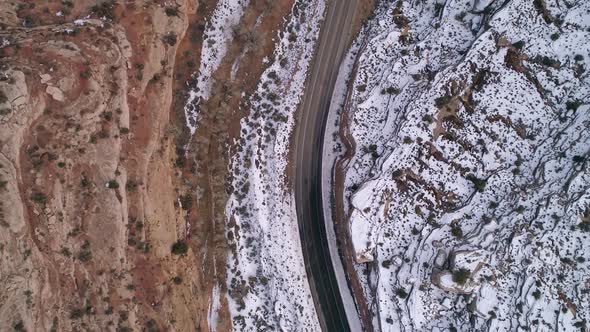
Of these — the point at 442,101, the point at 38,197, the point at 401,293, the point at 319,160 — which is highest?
the point at 442,101

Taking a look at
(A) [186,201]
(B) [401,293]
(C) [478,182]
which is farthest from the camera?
(C) [478,182]

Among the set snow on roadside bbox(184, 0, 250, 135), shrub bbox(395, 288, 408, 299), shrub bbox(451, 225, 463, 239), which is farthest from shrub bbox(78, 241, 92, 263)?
shrub bbox(451, 225, 463, 239)

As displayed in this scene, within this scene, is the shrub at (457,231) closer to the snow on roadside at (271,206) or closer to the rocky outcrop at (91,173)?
the snow on roadside at (271,206)

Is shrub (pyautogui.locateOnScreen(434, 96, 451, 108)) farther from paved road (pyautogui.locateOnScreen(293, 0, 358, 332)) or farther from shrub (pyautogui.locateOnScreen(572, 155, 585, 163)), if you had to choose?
shrub (pyautogui.locateOnScreen(572, 155, 585, 163))

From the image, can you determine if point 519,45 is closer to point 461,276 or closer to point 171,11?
point 461,276

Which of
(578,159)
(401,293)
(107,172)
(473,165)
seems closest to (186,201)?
(107,172)

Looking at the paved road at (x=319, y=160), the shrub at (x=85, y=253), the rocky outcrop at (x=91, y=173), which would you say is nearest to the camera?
the rocky outcrop at (x=91, y=173)

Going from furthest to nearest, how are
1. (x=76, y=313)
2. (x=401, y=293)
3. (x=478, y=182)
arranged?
(x=478, y=182), (x=401, y=293), (x=76, y=313)

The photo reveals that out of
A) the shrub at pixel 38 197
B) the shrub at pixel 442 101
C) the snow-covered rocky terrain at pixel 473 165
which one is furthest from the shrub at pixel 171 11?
the shrub at pixel 442 101
